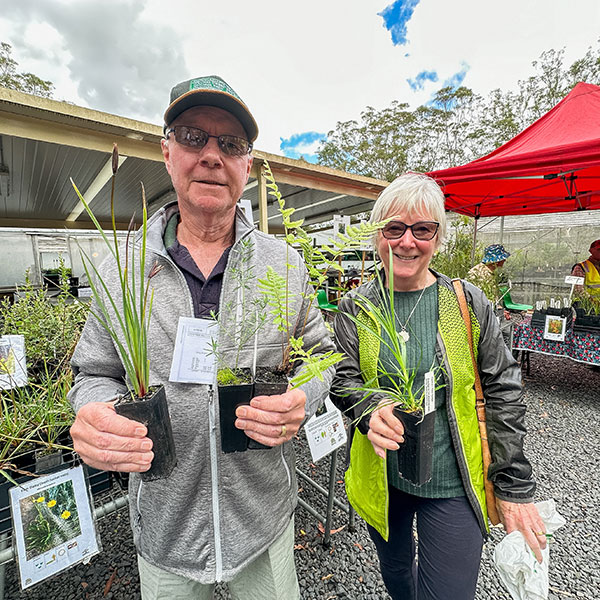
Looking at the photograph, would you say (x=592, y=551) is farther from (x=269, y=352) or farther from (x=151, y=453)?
(x=151, y=453)

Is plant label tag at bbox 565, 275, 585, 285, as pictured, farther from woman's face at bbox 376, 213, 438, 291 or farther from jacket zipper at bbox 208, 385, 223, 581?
jacket zipper at bbox 208, 385, 223, 581

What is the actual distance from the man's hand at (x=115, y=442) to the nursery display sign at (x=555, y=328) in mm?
4577

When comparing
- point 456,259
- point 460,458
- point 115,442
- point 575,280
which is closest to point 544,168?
point 575,280

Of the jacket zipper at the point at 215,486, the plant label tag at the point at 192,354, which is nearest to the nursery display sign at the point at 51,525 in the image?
the jacket zipper at the point at 215,486

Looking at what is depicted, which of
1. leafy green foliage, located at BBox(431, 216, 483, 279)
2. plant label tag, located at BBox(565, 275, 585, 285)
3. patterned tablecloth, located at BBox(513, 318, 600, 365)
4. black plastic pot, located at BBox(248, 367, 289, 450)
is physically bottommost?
patterned tablecloth, located at BBox(513, 318, 600, 365)

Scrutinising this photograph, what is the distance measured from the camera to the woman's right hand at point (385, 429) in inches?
39.5

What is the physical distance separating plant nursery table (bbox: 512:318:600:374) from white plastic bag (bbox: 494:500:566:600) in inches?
138

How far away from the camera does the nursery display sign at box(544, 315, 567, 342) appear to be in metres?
3.69

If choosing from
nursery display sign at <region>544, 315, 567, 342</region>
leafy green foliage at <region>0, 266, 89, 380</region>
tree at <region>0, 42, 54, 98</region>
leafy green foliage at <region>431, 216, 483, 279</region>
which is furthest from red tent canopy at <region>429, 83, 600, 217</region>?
tree at <region>0, 42, 54, 98</region>

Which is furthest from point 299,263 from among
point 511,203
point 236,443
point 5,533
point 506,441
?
point 511,203

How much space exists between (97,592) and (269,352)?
1.96 metres

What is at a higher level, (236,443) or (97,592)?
A: (236,443)

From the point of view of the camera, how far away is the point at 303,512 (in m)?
2.31

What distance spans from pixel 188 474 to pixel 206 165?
3.18ft
